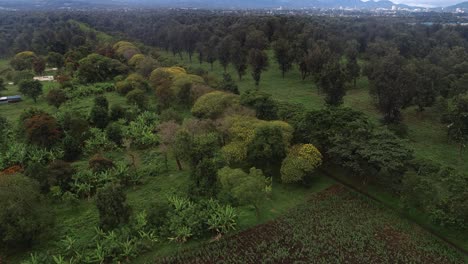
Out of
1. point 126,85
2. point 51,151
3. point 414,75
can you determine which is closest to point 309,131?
point 414,75

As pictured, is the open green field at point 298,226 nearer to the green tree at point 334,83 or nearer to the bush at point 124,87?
the green tree at point 334,83

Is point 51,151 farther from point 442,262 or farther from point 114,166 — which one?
point 442,262

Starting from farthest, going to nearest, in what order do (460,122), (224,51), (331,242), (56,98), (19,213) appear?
1. (224,51)
2. (56,98)
3. (460,122)
4. (331,242)
5. (19,213)

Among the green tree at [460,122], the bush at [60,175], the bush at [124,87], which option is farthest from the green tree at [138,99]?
the green tree at [460,122]

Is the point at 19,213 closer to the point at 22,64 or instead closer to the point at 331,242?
the point at 331,242

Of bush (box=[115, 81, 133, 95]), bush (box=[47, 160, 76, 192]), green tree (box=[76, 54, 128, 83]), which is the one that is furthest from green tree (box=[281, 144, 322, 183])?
green tree (box=[76, 54, 128, 83])

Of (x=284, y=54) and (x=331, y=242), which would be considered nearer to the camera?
(x=331, y=242)

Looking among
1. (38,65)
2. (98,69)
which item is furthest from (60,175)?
(38,65)
